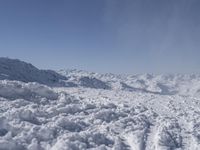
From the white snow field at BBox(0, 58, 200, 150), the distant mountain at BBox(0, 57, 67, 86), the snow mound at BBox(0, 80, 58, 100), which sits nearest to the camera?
the white snow field at BBox(0, 58, 200, 150)

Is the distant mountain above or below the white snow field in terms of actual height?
above

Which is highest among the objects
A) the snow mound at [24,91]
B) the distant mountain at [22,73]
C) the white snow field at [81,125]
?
the distant mountain at [22,73]

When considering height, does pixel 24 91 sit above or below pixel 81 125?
above

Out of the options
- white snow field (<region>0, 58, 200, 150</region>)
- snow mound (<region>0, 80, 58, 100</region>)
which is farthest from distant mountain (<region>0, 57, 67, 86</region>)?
white snow field (<region>0, 58, 200, 150</region>)

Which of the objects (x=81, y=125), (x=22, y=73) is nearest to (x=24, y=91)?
(x=81, y=125)

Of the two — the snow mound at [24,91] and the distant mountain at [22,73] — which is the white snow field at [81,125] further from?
the distant mountain at [22,73]

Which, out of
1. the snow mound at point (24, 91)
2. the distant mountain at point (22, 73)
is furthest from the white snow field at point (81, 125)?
the distant mountain at point (22, 73)

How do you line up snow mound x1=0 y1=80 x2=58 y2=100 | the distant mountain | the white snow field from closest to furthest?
the white snow field < snow mound x1=0 y1=80 x2=58 y2=100 < the distant mountain

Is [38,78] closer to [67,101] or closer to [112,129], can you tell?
[67,101]

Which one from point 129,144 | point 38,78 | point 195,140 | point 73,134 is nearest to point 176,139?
point 195,140

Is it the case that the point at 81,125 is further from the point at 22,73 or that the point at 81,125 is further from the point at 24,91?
the point at 22,73

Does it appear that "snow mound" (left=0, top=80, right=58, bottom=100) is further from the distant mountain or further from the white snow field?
the distant mountain
